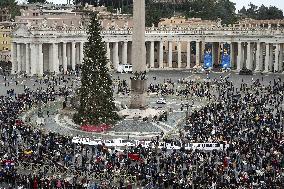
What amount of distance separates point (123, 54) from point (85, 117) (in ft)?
155

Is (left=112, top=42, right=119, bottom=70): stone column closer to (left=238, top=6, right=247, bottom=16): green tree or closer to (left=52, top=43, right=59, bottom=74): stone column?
(left=52, top=43, right=59, bottom=74): stone column

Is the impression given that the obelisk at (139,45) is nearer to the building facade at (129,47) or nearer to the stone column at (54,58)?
the building facade at (129,47)

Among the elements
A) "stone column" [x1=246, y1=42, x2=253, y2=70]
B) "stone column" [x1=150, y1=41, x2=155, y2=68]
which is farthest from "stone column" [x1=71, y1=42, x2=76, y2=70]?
"stone column" [x1=246, y1=42, x2=253, y2=70]

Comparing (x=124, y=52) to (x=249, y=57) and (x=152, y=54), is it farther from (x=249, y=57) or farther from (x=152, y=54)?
(x=249, y=57)

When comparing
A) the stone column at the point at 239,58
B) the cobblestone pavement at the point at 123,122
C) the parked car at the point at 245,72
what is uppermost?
the stone column at the point at 239,58

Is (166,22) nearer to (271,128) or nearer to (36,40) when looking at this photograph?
(36,40)

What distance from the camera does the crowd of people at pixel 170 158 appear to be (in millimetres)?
29125

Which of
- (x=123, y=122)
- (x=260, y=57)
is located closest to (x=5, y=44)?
(x=260, y=57)

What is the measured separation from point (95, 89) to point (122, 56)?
48.0 metres

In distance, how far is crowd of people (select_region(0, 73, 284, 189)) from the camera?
95.6 feet

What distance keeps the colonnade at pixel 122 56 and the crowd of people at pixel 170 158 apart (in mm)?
35645

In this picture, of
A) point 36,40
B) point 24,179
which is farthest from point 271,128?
point 36,40

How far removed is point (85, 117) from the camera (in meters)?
46.2

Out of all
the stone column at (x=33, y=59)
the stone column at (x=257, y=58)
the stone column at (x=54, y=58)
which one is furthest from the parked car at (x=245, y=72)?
the stone column at (x=33, y=59)
